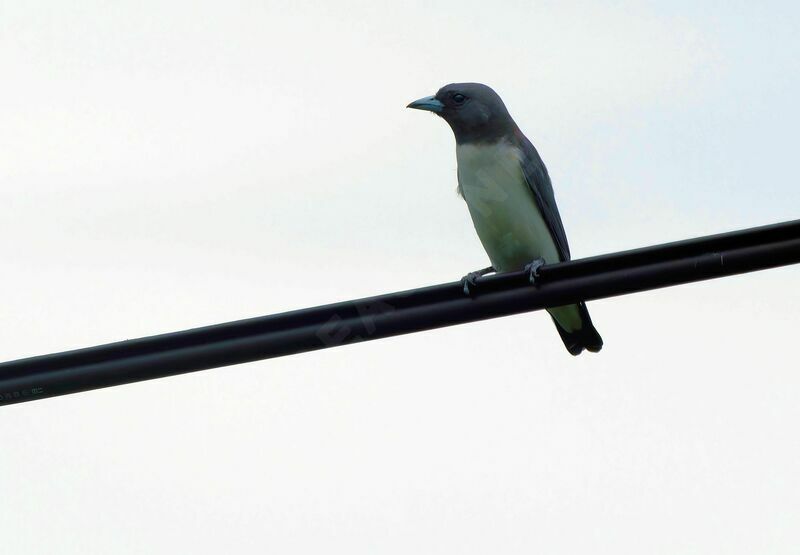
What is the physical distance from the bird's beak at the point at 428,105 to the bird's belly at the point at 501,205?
0.46 m

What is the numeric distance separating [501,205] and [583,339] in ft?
4.45

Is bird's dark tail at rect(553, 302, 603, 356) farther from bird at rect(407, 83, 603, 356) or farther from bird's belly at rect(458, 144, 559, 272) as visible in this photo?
bird's belly at rect(458, 144, 559, 272)

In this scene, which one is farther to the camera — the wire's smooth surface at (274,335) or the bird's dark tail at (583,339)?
the bird's dark tail at (583,339)

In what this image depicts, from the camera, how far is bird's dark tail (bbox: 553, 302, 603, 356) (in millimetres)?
9219

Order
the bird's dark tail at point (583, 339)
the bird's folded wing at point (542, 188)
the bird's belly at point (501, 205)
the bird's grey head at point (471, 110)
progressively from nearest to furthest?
the bird's belly at point (501, 205) → the bird's folded wing at point (542, 188) → the bird's grey head at point (471, 110) → the bird's dark tail at point (583, 339)

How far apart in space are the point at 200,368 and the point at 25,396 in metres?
0.77

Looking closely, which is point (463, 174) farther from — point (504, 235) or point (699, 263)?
point (699, 263)

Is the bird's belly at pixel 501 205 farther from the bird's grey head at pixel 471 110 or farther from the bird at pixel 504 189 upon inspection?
the bird's grey head at pixel 471 110

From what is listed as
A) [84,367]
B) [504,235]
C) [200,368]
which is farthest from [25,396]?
[504,235]

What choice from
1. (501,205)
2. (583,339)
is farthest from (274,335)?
(583,339)

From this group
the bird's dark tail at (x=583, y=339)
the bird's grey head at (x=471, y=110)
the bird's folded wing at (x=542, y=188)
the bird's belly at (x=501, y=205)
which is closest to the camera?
the bird's belly at (x=501, y=205)

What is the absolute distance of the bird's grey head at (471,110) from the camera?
906 centimetres

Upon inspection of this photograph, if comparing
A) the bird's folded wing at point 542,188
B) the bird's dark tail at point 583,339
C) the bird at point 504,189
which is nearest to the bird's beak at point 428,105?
the bird at point 504,189

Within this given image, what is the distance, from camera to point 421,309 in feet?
16.2
